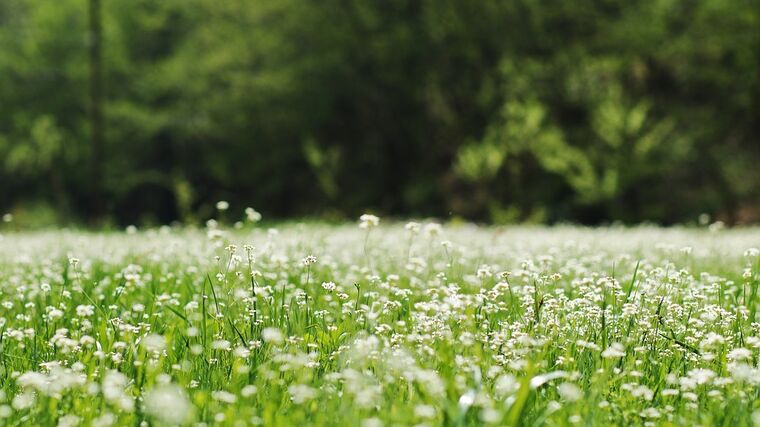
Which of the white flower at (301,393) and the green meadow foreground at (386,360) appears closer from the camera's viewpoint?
the white flower at (301,393)

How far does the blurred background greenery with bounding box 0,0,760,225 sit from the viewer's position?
2555 cm

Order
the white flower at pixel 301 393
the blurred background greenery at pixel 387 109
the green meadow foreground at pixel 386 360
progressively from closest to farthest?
the white flower at pixel 301 393 < the green meadow foreground at pixel 386 360 < the blurred background greenery at pixel 387 109

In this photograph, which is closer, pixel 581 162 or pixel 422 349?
pixel 422 349

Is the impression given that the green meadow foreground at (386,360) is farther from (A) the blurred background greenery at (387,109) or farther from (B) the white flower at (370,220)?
(A) the blurred background greenery at (387,109)

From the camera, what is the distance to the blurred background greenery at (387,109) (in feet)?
83.8

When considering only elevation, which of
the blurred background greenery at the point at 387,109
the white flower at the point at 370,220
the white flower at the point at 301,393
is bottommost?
the white flower at the point at 301,393

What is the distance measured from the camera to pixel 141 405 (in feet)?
11.2

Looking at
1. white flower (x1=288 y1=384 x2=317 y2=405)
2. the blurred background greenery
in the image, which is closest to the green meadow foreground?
white flower (x1=288 y1=384 x2=317 y2=405)

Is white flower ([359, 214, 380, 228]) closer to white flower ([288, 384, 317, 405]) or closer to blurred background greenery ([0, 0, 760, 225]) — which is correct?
white flower ([288, 384, 317, 405])

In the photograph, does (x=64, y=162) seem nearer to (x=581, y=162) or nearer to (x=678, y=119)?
(x=581, y=162)

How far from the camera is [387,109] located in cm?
3166

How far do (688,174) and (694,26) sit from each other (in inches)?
217

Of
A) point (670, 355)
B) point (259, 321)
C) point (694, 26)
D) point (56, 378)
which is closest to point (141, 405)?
point (56, 378)

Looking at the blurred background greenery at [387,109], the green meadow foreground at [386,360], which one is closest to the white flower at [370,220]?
the green meadow foreground at [386,360]
